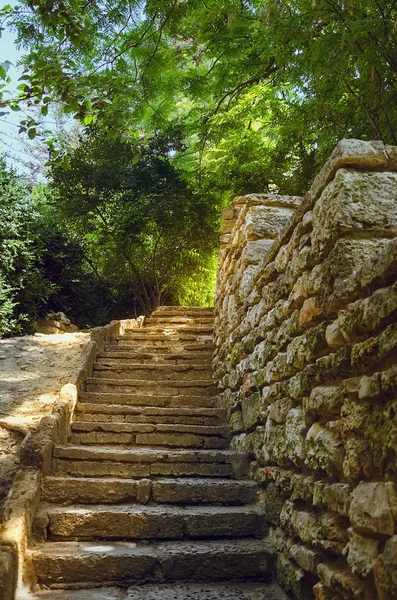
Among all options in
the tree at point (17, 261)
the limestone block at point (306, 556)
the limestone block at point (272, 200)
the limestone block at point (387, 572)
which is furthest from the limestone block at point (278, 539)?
the tree at point (17, 261)

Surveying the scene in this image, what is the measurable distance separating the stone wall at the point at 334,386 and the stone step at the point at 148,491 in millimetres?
204

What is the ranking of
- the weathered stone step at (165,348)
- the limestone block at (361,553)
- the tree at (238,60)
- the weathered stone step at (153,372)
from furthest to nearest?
the weathered stone step at (165,348) → the weathered stone step at (153,372) → the tree at (238,60) → the limestone block at (361,553)

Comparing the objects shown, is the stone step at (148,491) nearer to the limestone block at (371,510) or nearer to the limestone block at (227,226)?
the limestone block at (371,510)

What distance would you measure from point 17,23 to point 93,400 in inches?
146

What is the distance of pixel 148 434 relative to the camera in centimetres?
415

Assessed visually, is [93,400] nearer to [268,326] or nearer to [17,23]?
[268,326]

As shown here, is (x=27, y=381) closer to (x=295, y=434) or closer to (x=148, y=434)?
(x=148, y=434)

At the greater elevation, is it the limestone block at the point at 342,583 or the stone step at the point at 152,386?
the stone step at the point at 152,386

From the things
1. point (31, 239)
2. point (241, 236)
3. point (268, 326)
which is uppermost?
point (31, 239)

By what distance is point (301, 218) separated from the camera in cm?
280

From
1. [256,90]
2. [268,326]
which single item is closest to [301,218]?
[268,326]

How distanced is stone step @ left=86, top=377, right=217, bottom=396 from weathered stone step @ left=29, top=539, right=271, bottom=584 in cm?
227

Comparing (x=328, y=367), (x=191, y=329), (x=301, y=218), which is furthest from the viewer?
(x=191, y=329)

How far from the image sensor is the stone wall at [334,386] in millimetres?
1674
